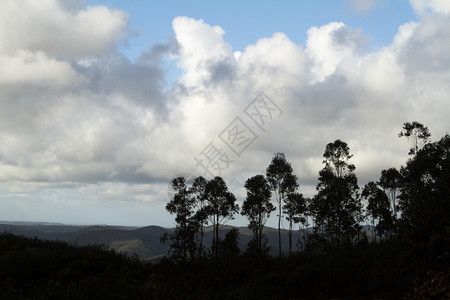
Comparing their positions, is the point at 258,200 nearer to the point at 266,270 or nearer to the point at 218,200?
the point at 218,200

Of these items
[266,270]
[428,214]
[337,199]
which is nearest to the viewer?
[428,214]

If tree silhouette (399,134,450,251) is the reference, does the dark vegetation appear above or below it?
below

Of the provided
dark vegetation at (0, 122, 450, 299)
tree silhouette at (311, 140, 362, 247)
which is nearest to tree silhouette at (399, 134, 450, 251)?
dark vegetation at (0, 122, 450, 299)

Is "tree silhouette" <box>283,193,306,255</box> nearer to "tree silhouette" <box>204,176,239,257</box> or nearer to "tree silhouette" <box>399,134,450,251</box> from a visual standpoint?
"tree silhouette" <box>204,176,239,257</box>

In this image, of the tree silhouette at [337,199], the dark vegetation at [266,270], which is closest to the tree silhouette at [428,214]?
the dark vegetation at [266,270]

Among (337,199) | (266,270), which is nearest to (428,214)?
(266,270)

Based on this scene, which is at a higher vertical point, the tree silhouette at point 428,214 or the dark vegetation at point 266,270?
the tree silhouette at point 428,214

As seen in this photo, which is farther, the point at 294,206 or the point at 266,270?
the point at 294,206

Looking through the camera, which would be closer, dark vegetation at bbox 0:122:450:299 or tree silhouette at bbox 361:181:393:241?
dark vegetation at bbox 0:122:450:299

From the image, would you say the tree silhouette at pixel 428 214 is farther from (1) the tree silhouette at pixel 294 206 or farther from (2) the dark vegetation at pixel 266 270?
(1) the tree silhouette at pixel 294 206

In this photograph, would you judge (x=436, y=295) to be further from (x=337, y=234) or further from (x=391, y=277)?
(x=337, y=234)

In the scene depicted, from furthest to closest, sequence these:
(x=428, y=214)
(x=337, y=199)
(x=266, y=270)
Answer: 1. (x=337, y=199)
2. (x=266, y=270)
3. (x=428, y=214)

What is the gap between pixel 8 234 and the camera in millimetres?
25047

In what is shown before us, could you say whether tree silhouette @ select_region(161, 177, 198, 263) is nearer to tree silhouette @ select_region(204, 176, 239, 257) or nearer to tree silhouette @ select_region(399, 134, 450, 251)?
tree silhouette @ select_region(204, 176, 239, 257)
